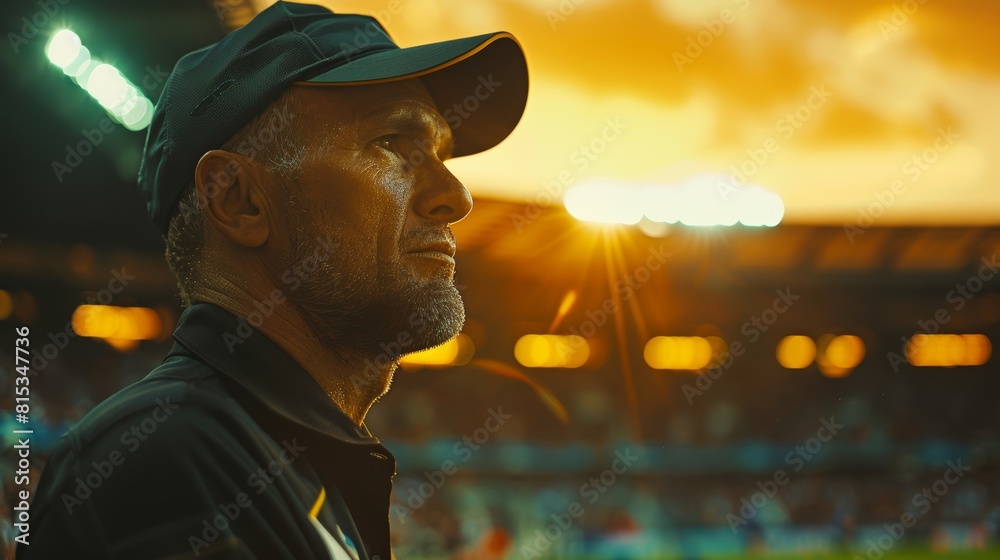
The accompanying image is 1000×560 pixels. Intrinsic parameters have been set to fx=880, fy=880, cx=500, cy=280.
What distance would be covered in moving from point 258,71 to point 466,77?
17.5 inches

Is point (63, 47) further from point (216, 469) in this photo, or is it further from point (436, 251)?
point (216, 469)

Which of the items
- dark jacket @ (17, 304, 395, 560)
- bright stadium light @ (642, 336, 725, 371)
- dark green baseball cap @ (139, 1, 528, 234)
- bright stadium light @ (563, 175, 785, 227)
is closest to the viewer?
dark jacket @ (17, 304, 395, 560)

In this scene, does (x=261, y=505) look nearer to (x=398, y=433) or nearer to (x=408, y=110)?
(x=408, y=110)

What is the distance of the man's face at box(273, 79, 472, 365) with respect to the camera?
1.42 m

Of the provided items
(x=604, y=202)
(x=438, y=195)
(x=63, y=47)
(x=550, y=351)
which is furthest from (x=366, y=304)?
(x=550, y=351)

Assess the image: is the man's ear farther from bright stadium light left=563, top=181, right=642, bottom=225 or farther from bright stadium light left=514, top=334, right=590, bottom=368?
bright stadium light left=514, top=334, right=590, bottom=368

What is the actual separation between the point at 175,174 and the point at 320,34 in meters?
0.33

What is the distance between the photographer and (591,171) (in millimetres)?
17609

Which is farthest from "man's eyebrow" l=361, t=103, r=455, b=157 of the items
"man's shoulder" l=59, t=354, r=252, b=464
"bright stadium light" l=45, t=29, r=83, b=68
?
"bright stadium light" l=45, t=29, r=83, b=68

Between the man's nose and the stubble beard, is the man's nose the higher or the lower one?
the higher one

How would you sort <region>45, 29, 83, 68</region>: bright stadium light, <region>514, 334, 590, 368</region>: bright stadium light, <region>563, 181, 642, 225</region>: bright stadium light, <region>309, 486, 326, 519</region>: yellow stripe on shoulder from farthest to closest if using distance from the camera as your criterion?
<region>514, 334, 590, 368</region>: bright stadium light → <region>563, 181, 642, 225</region>: bright stadium light → <region>45, 29, 83, 68</region>: bright stadium light → <region>309, 486, 326, 519</region>: yellow stripe on shoulder

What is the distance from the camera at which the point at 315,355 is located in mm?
1445

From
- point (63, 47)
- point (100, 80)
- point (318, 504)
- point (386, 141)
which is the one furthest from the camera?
point (100, 80)

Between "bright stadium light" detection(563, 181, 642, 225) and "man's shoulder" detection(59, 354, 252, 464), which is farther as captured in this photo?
"bright stadium light" detection(563, 181, 642, 225)
